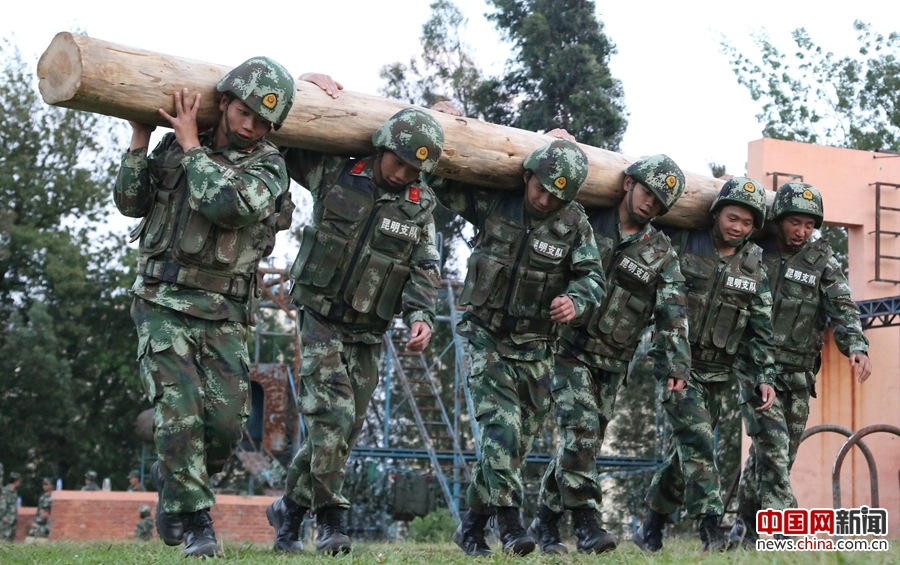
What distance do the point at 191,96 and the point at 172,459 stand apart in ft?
6.35

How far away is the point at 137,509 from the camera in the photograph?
58.3 feet

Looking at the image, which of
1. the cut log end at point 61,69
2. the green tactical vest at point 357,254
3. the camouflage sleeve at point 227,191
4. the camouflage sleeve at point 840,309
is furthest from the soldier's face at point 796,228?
the cut log end at point 61,69

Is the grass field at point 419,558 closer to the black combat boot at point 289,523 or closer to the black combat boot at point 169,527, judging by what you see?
the black combat boot at point 169,527

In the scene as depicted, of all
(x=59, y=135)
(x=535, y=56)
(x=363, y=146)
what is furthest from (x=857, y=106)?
(x=363, y=146)

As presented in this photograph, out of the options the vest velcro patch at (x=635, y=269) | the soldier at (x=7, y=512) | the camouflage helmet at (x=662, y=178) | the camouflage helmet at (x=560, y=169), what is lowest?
the soldier at (x=7, y=512)

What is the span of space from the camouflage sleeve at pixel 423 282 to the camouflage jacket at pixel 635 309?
134cm

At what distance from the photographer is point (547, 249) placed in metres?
7.71

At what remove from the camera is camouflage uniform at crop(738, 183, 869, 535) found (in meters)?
9.24

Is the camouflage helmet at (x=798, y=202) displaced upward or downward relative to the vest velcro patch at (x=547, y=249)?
upward

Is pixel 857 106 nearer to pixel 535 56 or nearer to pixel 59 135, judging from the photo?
pixel 535 56

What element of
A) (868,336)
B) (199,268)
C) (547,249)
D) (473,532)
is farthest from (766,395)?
(868,336)

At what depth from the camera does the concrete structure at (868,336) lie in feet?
63.9

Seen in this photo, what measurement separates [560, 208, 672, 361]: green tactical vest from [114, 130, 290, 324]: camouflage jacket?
255 cm

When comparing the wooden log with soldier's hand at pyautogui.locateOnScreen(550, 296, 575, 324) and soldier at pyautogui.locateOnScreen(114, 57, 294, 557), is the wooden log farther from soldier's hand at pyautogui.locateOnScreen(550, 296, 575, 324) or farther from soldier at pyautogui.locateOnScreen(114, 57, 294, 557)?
soldier's hand at pyautogui.locateOnScreen(550, 296, 575, 324)
